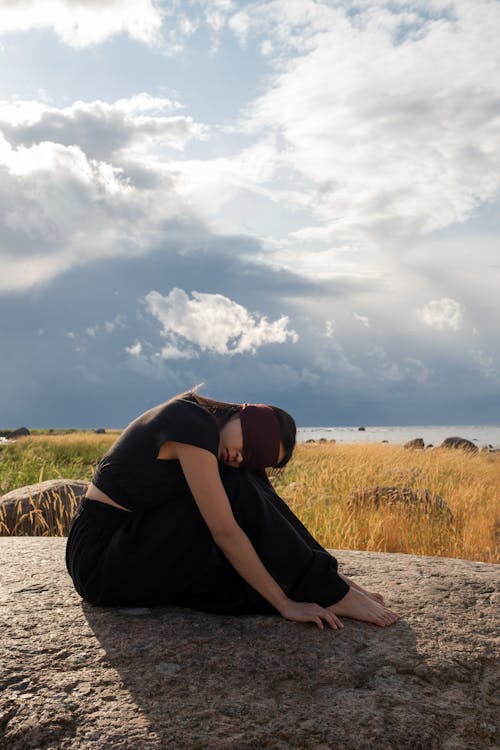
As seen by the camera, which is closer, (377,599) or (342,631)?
(342,631)

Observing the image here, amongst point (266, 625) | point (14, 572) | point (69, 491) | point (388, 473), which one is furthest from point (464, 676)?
point (388, 473)

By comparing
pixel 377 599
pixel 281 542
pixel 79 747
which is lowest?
pixel 79 747

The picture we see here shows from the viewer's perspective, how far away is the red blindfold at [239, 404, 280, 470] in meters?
2.64

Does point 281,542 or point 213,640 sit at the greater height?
point 281,542

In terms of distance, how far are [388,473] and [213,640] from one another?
6.99m

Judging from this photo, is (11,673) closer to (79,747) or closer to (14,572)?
(79,747)

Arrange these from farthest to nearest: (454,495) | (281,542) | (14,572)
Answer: (454,495)
(14,572)
(281,542)

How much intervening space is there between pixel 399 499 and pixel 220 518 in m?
4.62

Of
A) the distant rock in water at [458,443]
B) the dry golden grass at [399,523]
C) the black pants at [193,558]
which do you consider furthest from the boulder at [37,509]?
the distant rock in water at [458,443]

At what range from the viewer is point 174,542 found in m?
2.72

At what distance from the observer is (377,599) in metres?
2.99

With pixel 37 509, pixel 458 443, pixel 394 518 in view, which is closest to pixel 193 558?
pixel 394 518

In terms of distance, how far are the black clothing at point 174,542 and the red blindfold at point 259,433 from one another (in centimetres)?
10

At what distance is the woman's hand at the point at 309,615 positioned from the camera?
8.74ft
